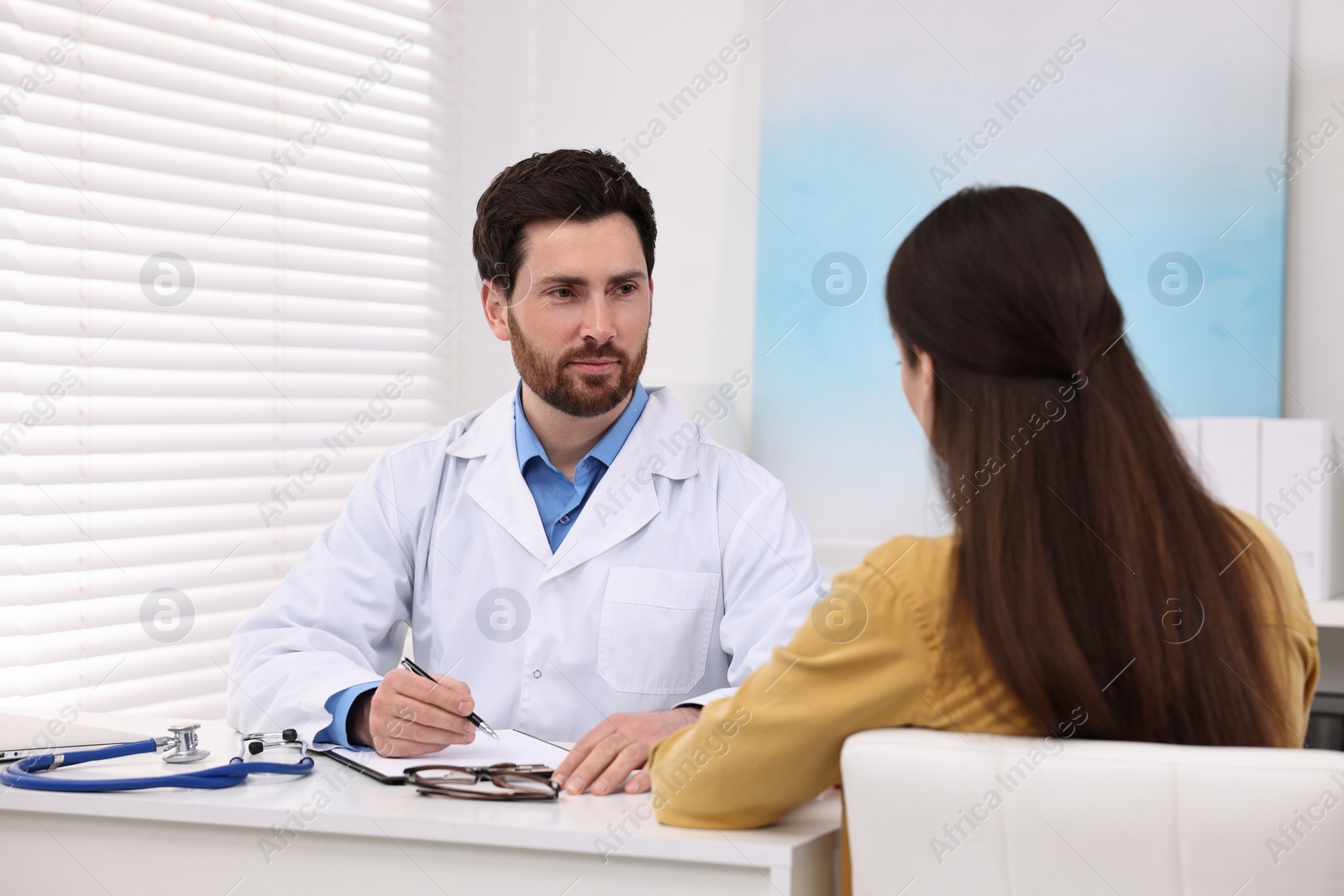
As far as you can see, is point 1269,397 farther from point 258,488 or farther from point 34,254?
point 34,254

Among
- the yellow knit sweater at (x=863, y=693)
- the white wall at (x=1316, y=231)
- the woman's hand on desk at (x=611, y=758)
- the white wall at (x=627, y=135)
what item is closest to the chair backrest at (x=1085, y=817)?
the yellow knit sweater at (x=863, y=693)

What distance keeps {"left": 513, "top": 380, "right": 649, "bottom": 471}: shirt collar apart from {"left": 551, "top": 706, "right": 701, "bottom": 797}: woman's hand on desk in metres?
0.67

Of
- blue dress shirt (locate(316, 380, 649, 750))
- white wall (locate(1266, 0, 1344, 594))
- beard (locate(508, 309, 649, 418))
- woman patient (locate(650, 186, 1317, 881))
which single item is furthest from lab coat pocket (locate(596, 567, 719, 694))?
white wall (locate(1266, 0, 1344, 594))

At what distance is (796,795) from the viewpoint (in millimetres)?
1039

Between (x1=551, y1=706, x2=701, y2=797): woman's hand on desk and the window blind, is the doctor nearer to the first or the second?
(x1=551, y1=706, x2=701, y2=797): woman's hand on desk

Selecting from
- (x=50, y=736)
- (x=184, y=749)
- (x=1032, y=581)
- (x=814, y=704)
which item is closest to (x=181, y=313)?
(x=50, y=736)

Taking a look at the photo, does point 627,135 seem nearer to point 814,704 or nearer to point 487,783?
point 487,783

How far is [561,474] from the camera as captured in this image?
1957mm

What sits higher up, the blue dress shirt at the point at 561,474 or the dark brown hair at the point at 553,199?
the dark brown hair at the point at 553,199

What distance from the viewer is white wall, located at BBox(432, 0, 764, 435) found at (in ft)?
10.4

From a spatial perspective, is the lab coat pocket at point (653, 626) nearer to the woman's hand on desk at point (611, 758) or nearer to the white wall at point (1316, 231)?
the woman's hand on desk at point (611, 758)

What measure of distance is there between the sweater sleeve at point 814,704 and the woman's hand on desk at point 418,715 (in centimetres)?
39

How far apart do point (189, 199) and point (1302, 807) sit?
2428mm

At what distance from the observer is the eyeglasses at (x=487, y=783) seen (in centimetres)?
117
